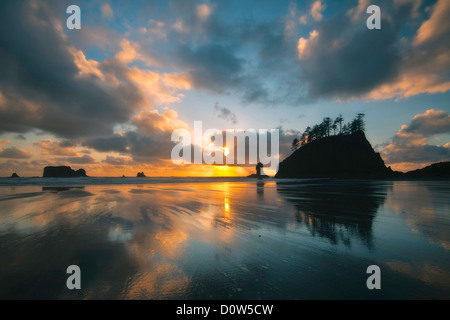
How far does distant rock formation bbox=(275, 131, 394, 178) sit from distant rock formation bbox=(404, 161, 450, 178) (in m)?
12.4

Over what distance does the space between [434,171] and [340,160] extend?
33441 millimetres

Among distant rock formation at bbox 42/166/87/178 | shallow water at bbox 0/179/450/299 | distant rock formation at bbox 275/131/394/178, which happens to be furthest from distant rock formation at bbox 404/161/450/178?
distant rock formation at bbox 42/166/87/178

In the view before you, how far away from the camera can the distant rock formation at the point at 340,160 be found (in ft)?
221

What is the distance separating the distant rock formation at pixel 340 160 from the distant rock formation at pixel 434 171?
40.6ft

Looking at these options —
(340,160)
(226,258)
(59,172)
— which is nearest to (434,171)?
(340,160)

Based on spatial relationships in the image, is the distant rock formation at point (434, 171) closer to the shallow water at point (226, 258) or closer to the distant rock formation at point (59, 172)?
the shallow water at point (226, 258)

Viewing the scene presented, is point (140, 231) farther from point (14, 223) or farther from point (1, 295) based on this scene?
point (14, 223)

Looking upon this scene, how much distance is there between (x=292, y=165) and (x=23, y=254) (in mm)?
89834

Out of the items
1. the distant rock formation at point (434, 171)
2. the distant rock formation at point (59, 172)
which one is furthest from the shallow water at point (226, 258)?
the distant rock formation at point (59, 172)

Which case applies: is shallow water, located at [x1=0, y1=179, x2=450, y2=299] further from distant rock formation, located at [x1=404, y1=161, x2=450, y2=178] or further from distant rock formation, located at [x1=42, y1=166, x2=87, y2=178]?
distant rock formation, located at [x1=42, y1=166, x2=87, y2=178]

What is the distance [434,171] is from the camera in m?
67.9
